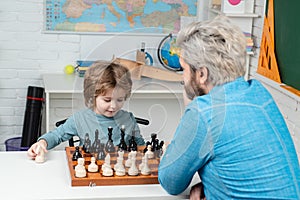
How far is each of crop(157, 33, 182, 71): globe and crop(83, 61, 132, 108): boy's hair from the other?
0.14 m

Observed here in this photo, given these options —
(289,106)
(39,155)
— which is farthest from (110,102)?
(289,106)

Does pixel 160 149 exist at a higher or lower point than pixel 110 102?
lower

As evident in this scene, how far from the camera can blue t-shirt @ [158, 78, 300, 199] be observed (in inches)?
61.9

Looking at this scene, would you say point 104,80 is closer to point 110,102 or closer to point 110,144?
point 110,102

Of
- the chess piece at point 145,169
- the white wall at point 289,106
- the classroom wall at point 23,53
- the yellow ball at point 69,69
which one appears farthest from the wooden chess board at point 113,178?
the yellow ball at point 69,69

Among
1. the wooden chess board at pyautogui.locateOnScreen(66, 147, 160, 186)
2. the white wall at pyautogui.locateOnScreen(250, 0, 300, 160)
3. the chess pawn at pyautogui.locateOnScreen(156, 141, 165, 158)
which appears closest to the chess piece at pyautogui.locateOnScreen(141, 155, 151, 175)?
the wooden chess board at pyautogui.locateOnScreen(66, 147, 160, 186)

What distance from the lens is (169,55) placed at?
75.3 inches

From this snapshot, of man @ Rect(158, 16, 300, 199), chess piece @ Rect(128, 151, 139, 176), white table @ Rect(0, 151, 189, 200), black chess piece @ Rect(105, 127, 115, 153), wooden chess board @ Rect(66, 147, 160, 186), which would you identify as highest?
man @ Rect(158, 16, 300, 199)

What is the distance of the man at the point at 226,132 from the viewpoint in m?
1.57

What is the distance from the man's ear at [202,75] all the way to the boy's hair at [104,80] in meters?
0.29

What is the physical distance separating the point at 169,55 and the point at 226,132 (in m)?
0.45

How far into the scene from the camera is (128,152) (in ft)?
6.28

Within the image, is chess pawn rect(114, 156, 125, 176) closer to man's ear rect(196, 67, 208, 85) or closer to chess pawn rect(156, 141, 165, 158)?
chess pawn rect(156, 141, 165, 158)

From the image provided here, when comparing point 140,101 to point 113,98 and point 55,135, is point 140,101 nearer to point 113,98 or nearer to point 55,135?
point 113,98
